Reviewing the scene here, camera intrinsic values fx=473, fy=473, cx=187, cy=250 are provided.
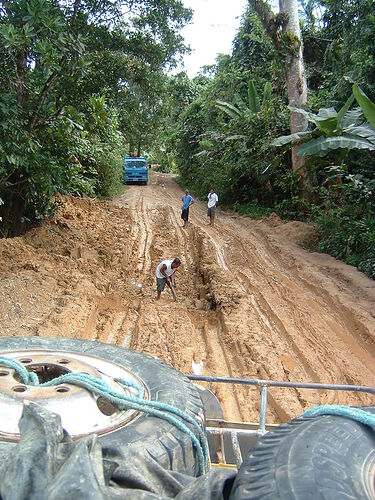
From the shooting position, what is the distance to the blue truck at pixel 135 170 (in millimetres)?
29706

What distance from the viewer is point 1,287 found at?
8.17m

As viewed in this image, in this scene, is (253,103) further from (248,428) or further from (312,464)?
(312,464)

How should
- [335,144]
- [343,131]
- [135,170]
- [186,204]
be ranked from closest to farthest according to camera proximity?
[335,144] → [343,131] → [186,204] → [135,170]

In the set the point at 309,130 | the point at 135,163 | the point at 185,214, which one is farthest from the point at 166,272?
the point at 135,163

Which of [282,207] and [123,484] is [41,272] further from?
[282,207]

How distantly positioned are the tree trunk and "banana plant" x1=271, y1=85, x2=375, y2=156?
9.55ft

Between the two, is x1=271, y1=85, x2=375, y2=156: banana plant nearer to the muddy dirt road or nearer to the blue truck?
the muddy dirt road

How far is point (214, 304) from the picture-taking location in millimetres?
9781

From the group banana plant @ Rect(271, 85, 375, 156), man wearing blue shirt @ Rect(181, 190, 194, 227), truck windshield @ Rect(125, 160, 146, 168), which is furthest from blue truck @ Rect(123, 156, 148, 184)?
banana plant @ Rect(271, 85, 375, 156)

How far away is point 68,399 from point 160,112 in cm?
1089

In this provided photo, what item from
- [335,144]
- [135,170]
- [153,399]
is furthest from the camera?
[135,170]

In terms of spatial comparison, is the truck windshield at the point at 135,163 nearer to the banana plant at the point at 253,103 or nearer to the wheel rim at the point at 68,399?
the banana plant at the point at 253,103

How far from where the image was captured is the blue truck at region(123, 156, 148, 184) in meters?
29.7

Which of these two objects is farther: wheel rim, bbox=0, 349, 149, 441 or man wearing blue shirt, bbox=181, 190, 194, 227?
man wearing blue shirt, bbox=181, 190, 194, 227
